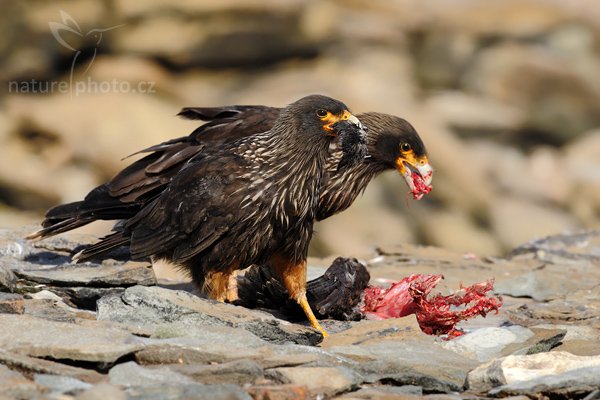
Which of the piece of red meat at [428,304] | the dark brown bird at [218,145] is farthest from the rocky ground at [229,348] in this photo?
the dark brown bird at [218,145]

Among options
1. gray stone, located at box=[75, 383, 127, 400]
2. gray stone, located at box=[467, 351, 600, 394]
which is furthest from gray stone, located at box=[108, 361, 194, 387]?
gray stone, located at box=[467, 351, 600, 394]

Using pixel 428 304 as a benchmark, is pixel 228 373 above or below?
below

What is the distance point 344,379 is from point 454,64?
1995 cm

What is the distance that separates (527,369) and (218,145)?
2.70 meters

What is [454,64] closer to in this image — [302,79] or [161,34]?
[302,79]

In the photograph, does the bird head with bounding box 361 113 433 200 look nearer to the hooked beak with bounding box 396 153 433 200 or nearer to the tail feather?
the hooked beak with bounding box 396 153 433 200

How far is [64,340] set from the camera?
4.75 meters

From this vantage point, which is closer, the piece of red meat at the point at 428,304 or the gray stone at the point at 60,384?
the gray stone at the point at 60,384

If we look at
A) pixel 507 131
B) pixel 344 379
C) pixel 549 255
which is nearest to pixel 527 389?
pixel 344 379

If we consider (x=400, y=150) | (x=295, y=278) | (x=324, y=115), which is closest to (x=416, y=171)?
(x=400, y=150)

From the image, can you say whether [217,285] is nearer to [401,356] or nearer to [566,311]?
[401,356]

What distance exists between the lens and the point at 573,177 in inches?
882

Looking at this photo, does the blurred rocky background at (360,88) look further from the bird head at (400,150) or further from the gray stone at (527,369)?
the gray stone at (527,369)

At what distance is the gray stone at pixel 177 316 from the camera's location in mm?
5336
